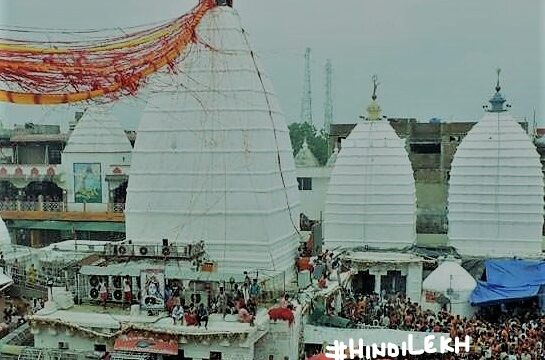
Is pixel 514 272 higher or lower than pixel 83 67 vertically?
lower

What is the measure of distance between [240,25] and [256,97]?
1.19m

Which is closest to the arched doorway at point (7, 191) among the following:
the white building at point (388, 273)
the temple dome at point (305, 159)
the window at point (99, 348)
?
the temple dome at point (305, 159)

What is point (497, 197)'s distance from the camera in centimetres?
1455

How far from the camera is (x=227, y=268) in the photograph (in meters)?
11.1

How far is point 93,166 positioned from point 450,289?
30.4 feet

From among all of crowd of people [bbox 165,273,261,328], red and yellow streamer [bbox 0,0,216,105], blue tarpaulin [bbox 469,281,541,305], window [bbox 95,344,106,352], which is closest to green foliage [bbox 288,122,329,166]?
blue tarpaulin [bbox 469,281,541,305]

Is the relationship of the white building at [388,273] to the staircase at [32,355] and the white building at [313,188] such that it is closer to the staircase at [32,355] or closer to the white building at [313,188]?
the white building at [313,188]

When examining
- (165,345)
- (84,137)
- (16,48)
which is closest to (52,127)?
(84,137)

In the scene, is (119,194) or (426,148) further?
(426,148)

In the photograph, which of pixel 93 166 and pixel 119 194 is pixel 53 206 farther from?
pixel 119 194

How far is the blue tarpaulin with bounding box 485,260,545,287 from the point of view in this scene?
12.9 m

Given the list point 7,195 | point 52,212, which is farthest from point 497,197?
point 7,195

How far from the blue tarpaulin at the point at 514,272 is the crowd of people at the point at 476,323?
1.42ft

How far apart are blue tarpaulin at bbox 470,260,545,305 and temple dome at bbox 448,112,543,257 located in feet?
2.64
